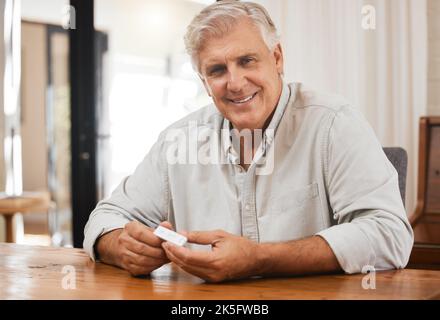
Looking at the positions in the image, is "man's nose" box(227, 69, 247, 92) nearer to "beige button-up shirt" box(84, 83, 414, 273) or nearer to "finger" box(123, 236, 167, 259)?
"beige button-up shirt" box(84, 83, 414, 273)

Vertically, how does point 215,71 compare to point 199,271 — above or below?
above

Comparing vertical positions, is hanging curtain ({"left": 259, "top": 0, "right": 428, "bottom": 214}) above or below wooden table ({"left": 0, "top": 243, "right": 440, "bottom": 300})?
above

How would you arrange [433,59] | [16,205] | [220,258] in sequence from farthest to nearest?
[16,205] → [433,59] → [220,258]

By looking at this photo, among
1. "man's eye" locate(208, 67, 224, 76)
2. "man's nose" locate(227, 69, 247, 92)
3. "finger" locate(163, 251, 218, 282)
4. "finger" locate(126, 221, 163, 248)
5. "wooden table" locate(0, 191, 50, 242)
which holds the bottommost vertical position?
"wooden table" locate(0, 191, 50, 242)

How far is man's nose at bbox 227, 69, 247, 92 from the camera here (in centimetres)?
166

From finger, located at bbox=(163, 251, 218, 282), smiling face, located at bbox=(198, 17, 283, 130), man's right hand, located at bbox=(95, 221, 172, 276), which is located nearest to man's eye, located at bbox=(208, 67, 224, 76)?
smiling face, located at bbox=(198, 17, 283, 130)

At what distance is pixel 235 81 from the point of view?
5.45 feet

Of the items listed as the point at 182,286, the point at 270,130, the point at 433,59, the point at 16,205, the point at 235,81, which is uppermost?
the point at 433,59

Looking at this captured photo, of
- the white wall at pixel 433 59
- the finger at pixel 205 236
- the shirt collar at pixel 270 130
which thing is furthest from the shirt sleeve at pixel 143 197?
the white wall at pixel 433 59

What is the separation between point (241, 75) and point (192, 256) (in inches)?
24.6

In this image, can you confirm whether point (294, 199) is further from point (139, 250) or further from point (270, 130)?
point (139, 250)

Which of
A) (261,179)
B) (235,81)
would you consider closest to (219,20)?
(235,81)
